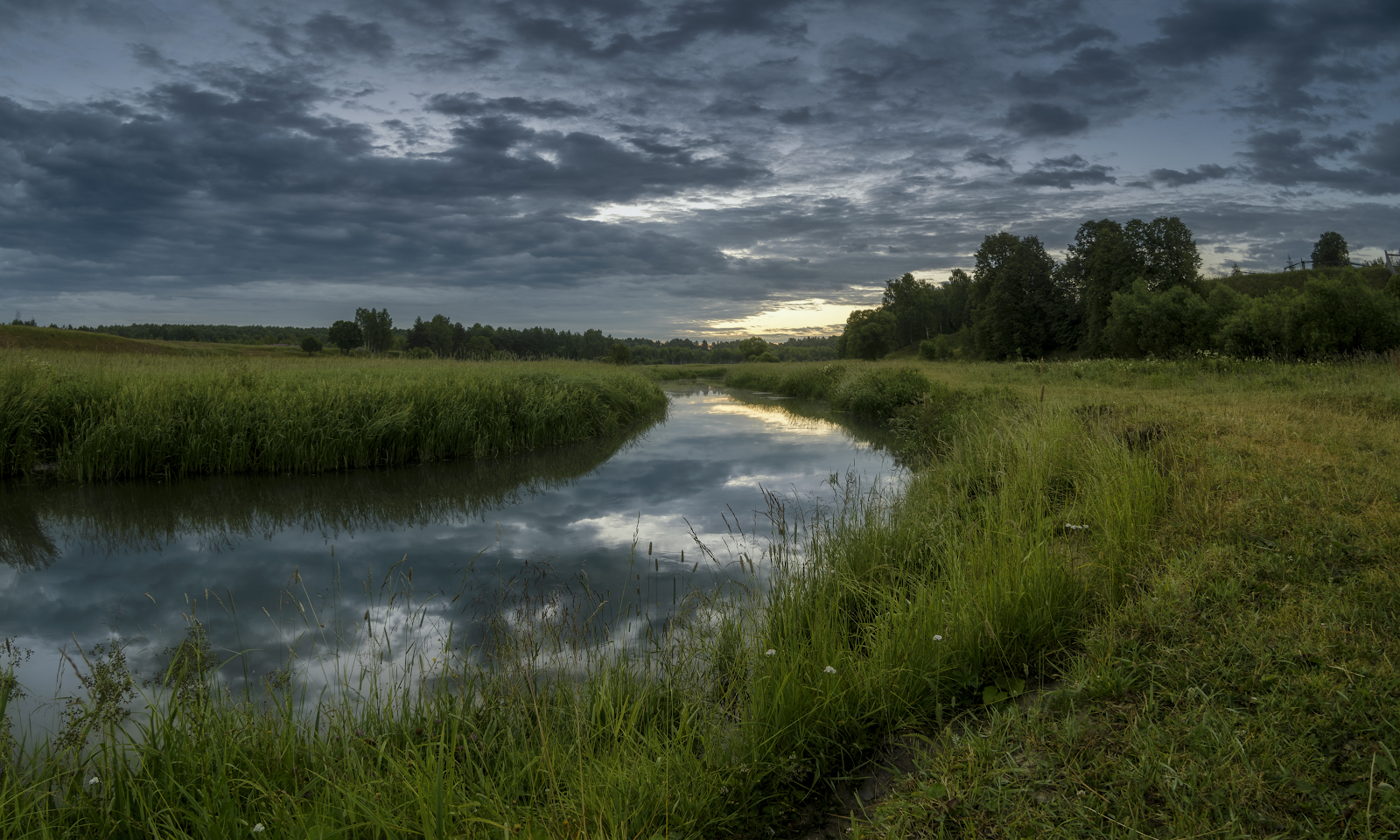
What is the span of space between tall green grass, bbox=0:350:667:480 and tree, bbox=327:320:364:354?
48.4 meters

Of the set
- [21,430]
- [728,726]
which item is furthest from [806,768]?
[21,430]

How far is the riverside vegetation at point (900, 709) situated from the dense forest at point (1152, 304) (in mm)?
18672

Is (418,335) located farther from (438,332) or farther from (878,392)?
(878,392)

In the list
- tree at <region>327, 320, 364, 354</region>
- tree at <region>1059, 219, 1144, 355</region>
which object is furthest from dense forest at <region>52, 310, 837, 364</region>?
tree at <region>1059, 219, 1144, 355</region>

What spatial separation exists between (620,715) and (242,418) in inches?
385

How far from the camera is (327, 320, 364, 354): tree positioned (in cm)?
5884

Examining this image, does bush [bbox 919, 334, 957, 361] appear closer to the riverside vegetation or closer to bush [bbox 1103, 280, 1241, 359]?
bush [bbox 1103, 280, 1241, 359]

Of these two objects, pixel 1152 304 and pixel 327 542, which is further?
A: pixel 1152 304

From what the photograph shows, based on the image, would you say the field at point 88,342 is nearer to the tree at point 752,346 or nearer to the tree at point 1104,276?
the tree at point 1104,276

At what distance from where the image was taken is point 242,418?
982cm

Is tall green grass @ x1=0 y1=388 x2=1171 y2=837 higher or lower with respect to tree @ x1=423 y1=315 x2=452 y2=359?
lower

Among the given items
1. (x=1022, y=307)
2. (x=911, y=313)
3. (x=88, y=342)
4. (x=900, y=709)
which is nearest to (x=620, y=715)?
(x=900, y=709)

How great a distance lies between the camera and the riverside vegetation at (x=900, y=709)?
2.20 m

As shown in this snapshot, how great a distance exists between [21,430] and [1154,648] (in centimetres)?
1288
